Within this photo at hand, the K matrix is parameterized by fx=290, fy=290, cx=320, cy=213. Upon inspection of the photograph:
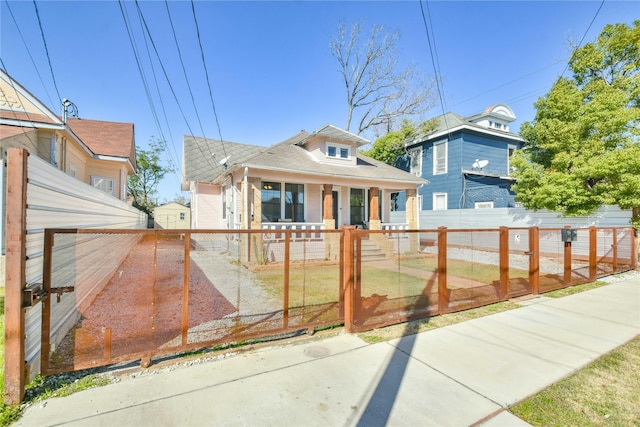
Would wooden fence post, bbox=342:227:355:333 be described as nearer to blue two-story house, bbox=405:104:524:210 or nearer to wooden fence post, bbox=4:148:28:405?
wooden fence post, bbox=4:148:28:405

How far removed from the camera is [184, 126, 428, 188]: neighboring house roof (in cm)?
1074

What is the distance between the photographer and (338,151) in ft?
41.9

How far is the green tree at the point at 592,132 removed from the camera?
9.57 meters

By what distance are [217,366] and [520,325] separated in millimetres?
4267

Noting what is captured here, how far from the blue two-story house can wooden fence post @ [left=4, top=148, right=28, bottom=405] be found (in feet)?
55.0

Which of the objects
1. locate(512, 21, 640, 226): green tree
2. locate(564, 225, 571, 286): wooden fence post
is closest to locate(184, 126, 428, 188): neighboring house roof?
locate(512, 21, 640, 226): green tree

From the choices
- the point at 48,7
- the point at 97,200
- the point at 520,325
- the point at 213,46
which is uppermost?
the point at 213,46

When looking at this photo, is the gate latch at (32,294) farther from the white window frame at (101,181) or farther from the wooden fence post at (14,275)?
the white window frame at (101,181)

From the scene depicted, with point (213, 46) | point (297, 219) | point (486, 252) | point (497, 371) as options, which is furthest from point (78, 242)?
point (297, 219)

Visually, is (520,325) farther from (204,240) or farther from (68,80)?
(68,80)

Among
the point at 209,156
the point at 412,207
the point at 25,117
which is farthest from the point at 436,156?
the point at 25,117

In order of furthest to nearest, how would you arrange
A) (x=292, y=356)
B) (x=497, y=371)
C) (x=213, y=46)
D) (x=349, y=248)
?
(x=213, y=46) < (x=349, y=248) < (x=292, y=356) < (x=497, y=371)

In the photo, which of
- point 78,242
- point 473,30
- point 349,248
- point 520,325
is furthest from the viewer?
point 473,30

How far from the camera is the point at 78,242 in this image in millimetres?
3465
